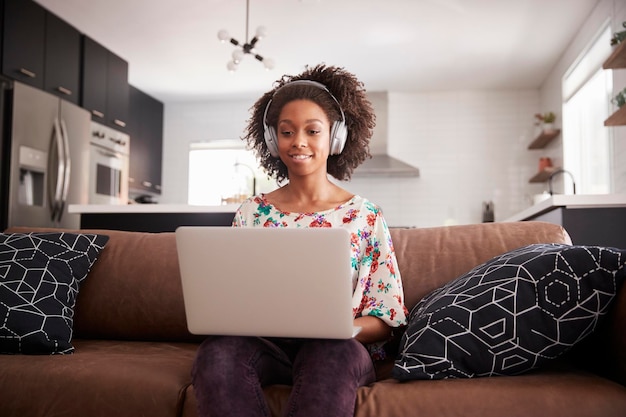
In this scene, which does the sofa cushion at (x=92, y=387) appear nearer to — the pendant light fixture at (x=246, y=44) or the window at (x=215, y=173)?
the pendant light fixture at (x=246, y=44)

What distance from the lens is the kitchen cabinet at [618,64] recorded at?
340cm

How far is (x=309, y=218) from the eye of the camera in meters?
1.70

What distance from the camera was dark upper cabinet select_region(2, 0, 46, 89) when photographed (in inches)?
167

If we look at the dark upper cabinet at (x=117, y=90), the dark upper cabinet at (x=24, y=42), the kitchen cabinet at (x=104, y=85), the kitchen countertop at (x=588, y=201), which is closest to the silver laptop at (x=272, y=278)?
the kitchen countertop at (x=588, y=201)

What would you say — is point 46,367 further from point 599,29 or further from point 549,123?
point 549,123

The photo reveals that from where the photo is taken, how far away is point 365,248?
164 centimetres

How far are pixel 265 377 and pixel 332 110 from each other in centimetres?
75

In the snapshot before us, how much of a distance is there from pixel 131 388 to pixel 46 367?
250mm

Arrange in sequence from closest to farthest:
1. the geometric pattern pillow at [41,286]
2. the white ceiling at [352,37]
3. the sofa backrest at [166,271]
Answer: the geometric pattern pillow at [41,286] < the sofa backrest at [166,271] < the white ceiling at [352,37]

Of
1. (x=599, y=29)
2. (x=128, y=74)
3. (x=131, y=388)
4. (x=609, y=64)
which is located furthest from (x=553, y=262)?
(x=128, y=74)

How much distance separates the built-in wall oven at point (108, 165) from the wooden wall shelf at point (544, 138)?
385cm

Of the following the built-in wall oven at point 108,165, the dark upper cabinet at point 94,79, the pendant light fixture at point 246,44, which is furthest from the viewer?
the built-in wall oven at point 108,165

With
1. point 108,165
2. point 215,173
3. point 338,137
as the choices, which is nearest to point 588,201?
point 338,137

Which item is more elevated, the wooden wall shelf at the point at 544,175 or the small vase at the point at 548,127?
the small vase at the point at 548,127
